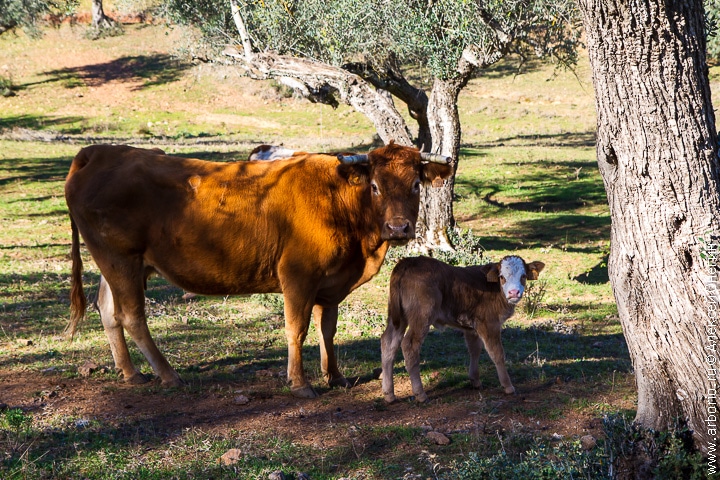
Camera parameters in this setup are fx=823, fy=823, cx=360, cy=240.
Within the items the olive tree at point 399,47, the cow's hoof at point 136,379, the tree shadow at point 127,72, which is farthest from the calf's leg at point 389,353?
the tree shadow at point 127,72

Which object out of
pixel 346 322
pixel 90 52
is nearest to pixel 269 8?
pixel 346 322

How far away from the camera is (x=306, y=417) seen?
24.9 ft

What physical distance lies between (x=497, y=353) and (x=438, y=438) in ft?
5.39

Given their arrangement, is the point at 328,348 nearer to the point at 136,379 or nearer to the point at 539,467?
the point at 136,379

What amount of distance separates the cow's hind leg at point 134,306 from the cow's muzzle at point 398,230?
2587 mm

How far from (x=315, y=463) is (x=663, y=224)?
318 centimetres

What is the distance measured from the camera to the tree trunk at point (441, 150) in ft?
51.3

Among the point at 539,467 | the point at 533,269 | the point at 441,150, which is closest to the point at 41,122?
the point at 441,150

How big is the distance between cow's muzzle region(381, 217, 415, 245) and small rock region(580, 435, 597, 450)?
2.52 metres

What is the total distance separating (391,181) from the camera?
27.3 ft

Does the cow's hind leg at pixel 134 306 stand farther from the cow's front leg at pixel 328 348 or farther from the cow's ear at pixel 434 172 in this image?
the cow's ear at pixel 434 172

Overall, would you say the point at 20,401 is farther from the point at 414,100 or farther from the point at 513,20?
Result: the point at 414,100

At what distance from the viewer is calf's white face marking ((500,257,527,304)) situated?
820 cm

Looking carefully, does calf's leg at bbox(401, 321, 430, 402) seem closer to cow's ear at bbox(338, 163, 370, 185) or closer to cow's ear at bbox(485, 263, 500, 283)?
cow's ear at bbox(485, 263, 500, 283)
